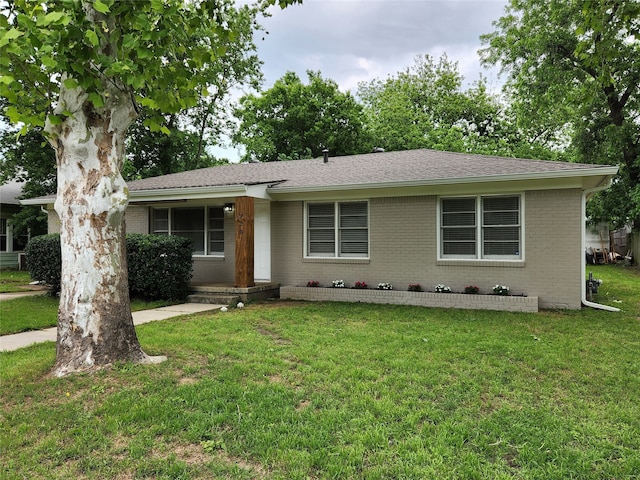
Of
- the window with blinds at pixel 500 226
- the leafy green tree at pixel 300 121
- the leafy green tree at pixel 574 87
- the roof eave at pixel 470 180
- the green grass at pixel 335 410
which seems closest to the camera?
the green grass at pixel 335 410

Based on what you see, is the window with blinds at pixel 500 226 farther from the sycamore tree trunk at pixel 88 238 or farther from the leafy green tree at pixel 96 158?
the sycamore tree trunk at pixel 88 238

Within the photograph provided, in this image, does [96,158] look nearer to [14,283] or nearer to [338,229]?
[338,229]

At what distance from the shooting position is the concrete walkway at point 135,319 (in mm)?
6219

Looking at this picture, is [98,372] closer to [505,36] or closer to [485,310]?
[485,310]

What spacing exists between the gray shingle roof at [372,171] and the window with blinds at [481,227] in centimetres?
75

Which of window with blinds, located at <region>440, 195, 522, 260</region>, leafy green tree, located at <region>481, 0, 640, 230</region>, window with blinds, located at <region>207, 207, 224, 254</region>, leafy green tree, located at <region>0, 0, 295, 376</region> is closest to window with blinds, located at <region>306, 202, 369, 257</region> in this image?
window with blinds, located at <region>440, 195, 522, 260</region>

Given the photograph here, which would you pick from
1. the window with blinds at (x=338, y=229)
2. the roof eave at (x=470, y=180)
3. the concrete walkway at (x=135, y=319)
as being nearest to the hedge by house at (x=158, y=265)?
the concrete walkway at (x=135, y=319)

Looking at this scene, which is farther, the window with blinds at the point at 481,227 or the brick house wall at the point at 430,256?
the window with blinds at the point at 481,227

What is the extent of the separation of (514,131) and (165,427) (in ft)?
109

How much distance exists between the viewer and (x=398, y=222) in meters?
10.2

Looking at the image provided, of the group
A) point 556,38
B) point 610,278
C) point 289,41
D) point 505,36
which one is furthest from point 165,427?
point 505,36

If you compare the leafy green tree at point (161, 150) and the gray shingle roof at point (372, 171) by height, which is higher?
the leafy green tree at point (161, 150)

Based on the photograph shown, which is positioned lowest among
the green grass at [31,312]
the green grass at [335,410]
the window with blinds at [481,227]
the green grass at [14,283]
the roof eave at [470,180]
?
the green grass at [335,410]

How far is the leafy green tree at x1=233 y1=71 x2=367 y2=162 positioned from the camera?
2680 cm
